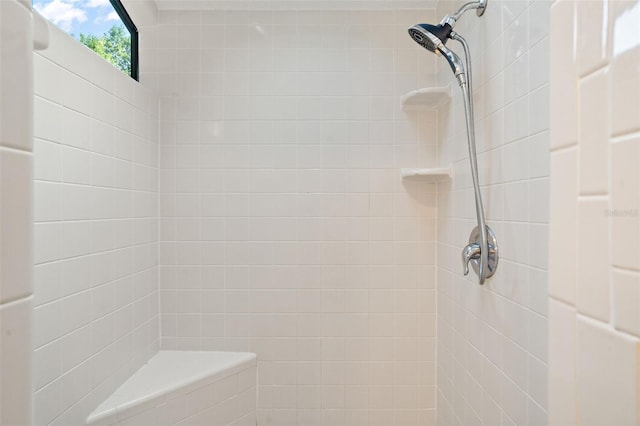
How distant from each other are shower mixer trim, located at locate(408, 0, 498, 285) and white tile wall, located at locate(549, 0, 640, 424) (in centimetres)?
98

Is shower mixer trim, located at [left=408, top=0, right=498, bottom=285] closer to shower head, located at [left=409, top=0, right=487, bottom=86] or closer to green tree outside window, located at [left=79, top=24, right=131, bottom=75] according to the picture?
shower head, located at [left=409, top=0, right=487, bottom=86]

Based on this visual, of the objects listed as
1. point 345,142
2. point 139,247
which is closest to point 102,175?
point 139,247

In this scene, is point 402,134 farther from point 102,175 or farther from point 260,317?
point 102,175

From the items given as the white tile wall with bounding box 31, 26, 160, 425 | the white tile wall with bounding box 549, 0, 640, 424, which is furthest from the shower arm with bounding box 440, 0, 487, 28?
the white tile wall with bounding box 31, 26, 160, 425

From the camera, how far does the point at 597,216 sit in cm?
33

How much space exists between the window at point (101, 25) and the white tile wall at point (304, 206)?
0.12 m

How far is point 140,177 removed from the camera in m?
1.87

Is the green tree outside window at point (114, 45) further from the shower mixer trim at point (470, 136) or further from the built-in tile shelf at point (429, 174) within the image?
the built-in tile shelf at point (429, 174)

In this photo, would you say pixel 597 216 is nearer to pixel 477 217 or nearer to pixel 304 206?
pixel 477 217

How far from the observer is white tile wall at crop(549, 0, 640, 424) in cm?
30

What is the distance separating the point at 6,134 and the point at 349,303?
184 centimetres

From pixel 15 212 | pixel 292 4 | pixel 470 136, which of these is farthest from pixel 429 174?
pixel 15 212

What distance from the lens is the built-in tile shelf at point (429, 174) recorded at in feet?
5.99

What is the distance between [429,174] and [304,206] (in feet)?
2.06
